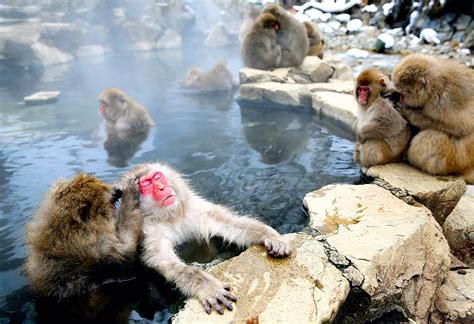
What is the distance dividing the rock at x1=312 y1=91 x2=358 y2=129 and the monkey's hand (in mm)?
3438

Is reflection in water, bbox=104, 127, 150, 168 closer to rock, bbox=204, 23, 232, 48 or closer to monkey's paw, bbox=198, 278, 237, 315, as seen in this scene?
monkey's paw, bbox=198, 278, 237, 315

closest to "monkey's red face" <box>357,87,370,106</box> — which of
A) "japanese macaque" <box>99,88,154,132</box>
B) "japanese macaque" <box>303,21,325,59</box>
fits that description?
"japanese macaque" <box>99,88,154,132</box>

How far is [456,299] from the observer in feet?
8.43

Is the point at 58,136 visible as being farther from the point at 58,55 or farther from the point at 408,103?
the point at 58,55

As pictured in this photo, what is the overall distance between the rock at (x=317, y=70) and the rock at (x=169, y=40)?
450 inches

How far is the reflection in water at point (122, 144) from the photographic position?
449cm

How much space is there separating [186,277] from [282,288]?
0.49 meters

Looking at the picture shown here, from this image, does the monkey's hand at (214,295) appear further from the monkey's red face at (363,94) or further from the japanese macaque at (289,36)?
the japanese macaque at (289,36)

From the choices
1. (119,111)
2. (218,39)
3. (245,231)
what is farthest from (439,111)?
(218,39)

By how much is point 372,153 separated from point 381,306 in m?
1.66

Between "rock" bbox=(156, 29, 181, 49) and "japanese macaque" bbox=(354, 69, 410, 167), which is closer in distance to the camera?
"japanese macaque" bbox=(354, 69, 410, 167)

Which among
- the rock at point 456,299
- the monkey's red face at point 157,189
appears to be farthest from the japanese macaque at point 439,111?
the monkey's red face at point 157,189

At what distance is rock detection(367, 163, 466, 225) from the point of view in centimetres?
293

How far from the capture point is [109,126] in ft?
17.7
